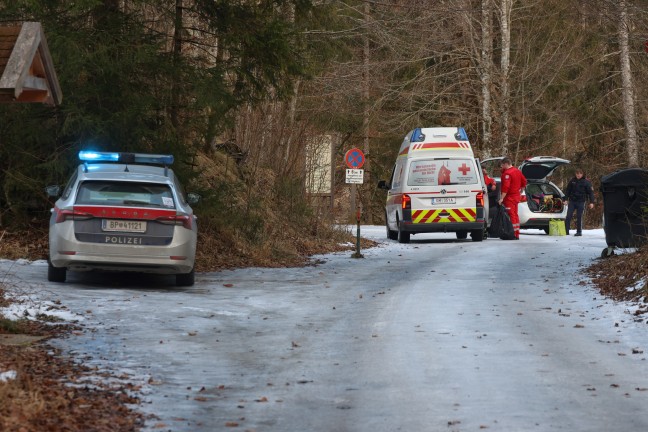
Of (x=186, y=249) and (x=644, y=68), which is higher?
(x=644, y=68)

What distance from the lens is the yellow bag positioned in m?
34.3

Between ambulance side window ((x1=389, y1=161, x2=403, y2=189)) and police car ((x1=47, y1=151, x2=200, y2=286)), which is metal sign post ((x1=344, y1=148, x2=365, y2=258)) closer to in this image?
ambulance side window ((x1=389, y1=161, x2=403, y2=189))

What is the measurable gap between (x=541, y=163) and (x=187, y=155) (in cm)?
1544

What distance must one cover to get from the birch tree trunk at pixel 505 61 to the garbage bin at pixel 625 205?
909 inches

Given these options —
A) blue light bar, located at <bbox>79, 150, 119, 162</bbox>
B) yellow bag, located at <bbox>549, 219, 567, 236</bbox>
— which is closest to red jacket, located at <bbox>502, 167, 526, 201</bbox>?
yellow bag, located at <bbox>549, 219, 567, 236</bbox>

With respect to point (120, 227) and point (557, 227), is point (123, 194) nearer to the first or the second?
point (120, 227)

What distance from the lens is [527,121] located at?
46.2 m

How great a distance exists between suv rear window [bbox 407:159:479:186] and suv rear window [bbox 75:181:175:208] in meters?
13.1

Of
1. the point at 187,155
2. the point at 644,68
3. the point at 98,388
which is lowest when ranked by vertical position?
the point at 98,388

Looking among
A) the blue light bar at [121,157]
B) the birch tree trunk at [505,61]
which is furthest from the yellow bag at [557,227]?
the blue light bar at [121,157]

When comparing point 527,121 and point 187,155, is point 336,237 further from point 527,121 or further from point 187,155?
point 527,121

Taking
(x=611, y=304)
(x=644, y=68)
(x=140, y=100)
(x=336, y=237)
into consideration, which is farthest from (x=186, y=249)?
(x=644, y=68)

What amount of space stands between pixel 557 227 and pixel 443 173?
7072 millimetres

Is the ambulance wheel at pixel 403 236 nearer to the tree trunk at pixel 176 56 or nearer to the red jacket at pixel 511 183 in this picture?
the red jacket at pixel 511 183
